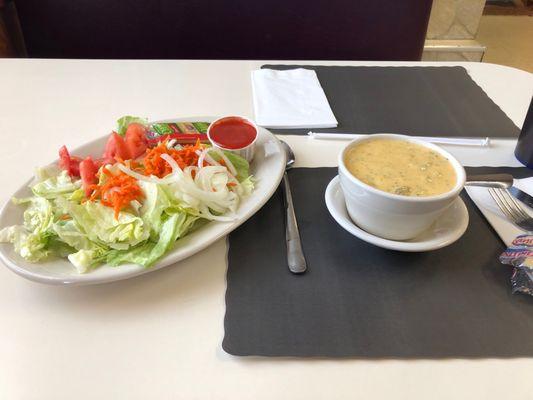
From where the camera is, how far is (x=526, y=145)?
0.96 metres

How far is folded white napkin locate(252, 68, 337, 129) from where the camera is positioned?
1104 millimetres


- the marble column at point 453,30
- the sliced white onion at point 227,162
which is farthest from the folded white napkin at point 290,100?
the marble column at point 453,30

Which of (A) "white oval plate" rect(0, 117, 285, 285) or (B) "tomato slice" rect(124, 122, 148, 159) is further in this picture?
(B) "tomato slice" rect(124, 122, 148, 159)

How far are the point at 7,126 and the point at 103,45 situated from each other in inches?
37.1

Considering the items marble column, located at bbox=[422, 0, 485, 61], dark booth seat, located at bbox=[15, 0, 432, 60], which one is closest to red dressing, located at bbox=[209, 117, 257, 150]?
dark booth seat, located at bbox=[15, 0, 432, 60]

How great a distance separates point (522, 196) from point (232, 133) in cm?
58

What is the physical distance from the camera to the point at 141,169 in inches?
32.7

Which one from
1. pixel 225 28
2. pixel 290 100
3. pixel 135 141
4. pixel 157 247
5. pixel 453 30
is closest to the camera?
pixel 157 247

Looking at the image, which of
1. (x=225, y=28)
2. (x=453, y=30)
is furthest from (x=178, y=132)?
(x=453, y=30)

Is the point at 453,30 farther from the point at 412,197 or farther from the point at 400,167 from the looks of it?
the point at 412,197

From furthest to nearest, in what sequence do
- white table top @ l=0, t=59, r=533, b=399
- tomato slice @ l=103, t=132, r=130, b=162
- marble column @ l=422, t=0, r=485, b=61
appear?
marble column @ l=422, t=0, r=485, b=61 < tomato slice @ l=103, t=132, r=130, b=162 < white table top @ l=0, t=59, r=533, b=399

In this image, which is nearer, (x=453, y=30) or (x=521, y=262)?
(x=521, y=262)

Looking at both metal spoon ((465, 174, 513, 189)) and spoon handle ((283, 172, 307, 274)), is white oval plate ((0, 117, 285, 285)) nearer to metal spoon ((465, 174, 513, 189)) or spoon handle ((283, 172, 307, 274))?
spoon handle ((283, 172, 307, 274))

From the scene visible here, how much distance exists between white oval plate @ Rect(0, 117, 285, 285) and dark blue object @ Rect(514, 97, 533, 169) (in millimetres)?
527
